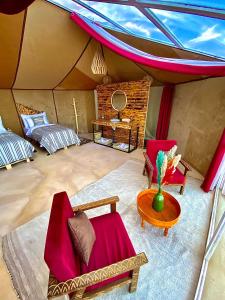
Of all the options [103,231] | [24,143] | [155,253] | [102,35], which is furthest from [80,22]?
[155,253]

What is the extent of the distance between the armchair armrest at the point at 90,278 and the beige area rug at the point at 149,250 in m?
0.55

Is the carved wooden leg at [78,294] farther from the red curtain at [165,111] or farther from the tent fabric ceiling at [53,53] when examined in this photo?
the red curtain at [165,111]

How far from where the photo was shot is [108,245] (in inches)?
50.6

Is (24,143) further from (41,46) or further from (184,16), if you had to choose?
(184,16)

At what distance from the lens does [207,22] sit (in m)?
1.51

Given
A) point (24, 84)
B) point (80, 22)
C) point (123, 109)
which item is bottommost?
point (123, 109)

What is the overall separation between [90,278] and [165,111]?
13.4 feet

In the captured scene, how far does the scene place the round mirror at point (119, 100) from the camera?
4527mm

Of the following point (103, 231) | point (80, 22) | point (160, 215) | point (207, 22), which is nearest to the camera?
point (103, 231)

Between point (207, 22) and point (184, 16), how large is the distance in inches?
9.4

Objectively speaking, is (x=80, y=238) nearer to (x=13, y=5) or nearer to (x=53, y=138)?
(x=13, y=5)

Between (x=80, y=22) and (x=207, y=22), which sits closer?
(x=207, y=22)

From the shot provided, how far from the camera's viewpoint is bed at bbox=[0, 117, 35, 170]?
10.5 feet

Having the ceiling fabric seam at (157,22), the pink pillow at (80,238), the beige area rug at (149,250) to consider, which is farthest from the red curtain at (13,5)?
the beige area rug at (149,250)
